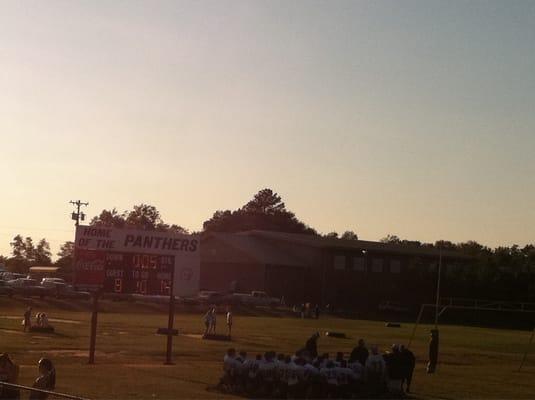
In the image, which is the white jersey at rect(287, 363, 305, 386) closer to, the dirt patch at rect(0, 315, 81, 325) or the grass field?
the grass field

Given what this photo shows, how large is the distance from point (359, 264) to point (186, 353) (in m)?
71.7

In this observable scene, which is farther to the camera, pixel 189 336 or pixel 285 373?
pixel 189 336

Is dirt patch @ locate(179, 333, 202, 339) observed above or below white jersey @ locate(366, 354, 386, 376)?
below

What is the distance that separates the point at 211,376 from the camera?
29.8m

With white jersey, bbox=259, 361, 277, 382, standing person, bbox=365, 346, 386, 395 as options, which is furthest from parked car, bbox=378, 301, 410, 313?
white jersey, bbox=259, 361, 277, 382

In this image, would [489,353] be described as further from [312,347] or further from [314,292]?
[314,292]

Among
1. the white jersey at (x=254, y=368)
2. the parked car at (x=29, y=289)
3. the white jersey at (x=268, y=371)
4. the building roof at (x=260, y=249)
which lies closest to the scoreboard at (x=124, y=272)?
the white jersey at (x=254, y=368)

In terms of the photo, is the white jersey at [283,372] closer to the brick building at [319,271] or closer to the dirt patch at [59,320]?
the dirt patch at [59,320]

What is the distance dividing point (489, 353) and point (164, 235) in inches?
1051

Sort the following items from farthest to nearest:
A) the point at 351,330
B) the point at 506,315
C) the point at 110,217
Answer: the point at 110,217
the point at 506,315
the point at 351,330

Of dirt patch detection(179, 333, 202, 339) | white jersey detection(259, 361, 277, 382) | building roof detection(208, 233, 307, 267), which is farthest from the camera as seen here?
building roof detection(208, 233, 307, 267)

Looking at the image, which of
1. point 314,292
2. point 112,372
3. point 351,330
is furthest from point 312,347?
point 314,292

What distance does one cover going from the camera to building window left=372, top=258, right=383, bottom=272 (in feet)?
367

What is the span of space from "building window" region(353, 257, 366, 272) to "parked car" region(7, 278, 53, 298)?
3937 centimetres
